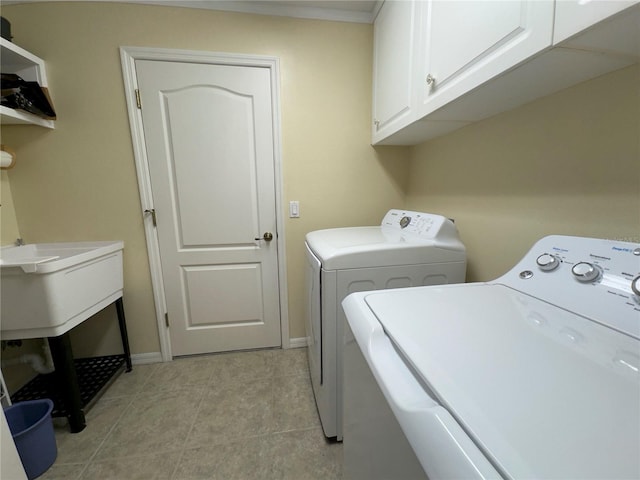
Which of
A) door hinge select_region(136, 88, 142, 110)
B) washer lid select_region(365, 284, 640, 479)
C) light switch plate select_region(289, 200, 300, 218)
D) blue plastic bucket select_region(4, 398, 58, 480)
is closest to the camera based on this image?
washer lid select_region(365, 284, 640, 479)

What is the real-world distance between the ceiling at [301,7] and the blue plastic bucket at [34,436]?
226 cm

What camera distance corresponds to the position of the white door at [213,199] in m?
1.71

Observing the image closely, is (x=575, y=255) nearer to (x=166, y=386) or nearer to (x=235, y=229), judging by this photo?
(x=235, y=229)

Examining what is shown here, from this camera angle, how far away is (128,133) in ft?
5.54

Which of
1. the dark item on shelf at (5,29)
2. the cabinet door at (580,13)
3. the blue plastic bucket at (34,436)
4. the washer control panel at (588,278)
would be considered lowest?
the blue plastic bucket at (34,436)

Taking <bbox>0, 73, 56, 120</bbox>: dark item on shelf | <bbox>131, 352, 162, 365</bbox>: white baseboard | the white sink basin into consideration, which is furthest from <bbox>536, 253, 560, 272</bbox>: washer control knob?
<bbox>0, 73, 56, 120</bbox>: dark item on shelf

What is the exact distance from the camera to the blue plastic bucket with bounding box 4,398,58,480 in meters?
1.15

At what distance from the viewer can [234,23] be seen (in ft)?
5.48

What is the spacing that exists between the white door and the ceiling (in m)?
0.33

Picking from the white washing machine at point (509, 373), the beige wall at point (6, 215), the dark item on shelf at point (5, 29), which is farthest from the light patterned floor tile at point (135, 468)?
the dark item on shelf at point (5, 29)

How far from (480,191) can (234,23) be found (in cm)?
180

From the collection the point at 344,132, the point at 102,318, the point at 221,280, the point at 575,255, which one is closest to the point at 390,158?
the point at 344,132

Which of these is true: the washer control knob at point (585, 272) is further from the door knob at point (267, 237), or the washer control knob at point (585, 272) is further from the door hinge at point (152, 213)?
the door hinge at point (152, 213)

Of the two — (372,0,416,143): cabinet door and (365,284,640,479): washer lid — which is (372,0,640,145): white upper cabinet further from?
(365,284,640,479): washer lid
